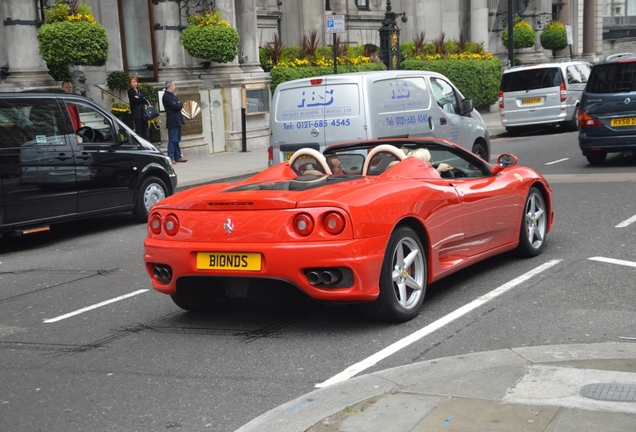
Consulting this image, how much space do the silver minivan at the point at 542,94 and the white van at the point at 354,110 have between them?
38.3ft

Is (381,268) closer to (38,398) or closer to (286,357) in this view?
(286,357)

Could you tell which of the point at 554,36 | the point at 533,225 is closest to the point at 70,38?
the point at 533,225

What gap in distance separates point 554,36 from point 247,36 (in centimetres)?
2370

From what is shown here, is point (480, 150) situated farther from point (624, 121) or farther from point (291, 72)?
point (291, 72)

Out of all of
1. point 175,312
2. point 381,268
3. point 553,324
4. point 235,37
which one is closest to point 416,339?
point 381,268

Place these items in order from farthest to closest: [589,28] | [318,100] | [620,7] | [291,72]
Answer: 1. [620,7]
2. [589,28]
3. [291,72]
4. [318,100]

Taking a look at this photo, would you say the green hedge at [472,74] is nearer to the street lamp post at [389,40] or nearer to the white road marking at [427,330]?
the street lamp post at [389,40]

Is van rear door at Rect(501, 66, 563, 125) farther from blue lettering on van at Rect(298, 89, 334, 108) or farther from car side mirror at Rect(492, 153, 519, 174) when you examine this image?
car side mirror at Rect(492, 153, 519, 174)

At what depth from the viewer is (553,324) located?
6598mm

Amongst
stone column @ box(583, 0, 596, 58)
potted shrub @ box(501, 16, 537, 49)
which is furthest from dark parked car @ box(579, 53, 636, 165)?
stone column @ box(583, 0, 596, 58)

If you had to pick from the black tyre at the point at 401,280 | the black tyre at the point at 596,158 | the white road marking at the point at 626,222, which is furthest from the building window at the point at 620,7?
the black tyre at the point at 401,280

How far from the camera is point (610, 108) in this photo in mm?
16719

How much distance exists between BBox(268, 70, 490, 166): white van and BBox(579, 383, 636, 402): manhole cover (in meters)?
8.85

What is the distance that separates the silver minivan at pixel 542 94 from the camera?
26.4 metres
